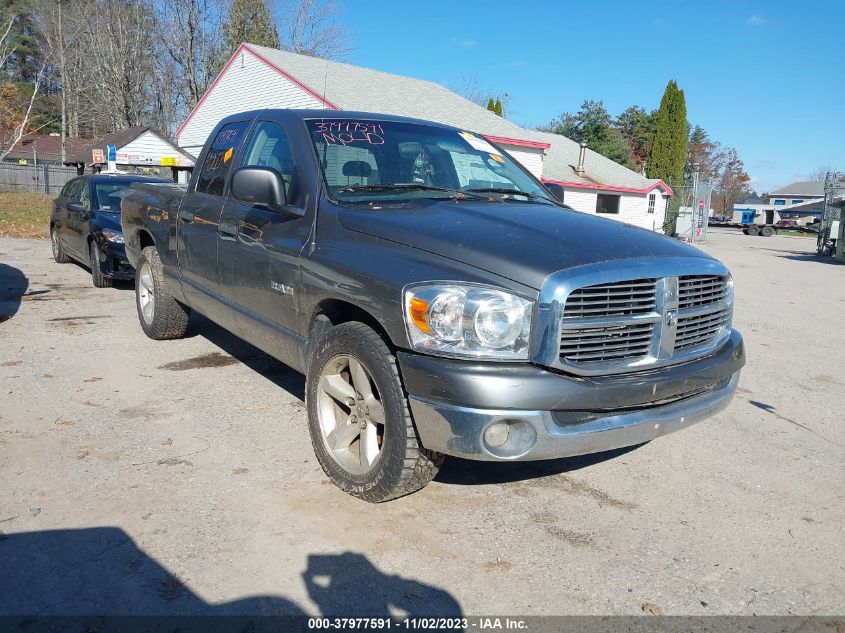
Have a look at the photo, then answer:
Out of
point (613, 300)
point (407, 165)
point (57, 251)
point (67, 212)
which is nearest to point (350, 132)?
point (407, 165)

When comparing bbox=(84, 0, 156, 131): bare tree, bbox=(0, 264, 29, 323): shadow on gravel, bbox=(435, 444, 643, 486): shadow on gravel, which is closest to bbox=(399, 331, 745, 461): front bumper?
bbox=(435, 444, 643, 486): shadow on gravel

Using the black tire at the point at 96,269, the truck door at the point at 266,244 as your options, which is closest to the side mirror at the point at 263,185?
the truck door at the point at 266,244

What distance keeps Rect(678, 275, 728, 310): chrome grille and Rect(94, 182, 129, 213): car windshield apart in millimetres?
8189

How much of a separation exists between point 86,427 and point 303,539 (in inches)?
81.1

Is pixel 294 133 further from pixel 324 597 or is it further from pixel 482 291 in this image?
pixel 324 597

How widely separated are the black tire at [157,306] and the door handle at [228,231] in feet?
5.19

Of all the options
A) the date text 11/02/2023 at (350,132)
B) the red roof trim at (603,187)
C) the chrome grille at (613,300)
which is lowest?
the chrome grille at (613,300)

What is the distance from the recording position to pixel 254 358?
6.09 metres

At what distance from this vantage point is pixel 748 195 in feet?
316

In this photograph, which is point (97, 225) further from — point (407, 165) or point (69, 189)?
point (407, 165)

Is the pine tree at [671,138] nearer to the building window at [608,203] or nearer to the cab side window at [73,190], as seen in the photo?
the building window at [608,203]

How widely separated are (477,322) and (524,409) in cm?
41

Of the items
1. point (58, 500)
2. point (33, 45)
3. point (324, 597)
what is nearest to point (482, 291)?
point (324, 597)

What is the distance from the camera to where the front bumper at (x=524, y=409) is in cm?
279
